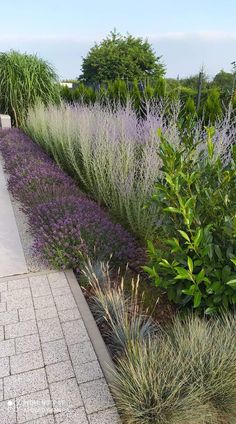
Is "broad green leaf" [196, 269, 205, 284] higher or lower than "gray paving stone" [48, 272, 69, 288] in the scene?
higher

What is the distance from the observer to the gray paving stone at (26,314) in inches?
87.9

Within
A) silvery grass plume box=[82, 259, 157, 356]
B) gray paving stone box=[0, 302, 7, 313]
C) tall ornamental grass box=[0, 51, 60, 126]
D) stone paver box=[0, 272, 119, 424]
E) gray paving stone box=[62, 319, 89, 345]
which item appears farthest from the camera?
tall ornamental grass box=[0, 51, 60, 126]

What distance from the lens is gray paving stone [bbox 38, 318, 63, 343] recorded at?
6.77ft

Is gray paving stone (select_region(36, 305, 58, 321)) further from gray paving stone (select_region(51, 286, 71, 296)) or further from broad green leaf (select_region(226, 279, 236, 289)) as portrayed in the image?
broad green leaf (select_region(226, 279, 236, 289))

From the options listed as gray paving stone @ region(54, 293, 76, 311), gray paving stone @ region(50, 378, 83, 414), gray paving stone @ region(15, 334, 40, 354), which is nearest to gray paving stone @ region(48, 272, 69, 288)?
gray paving stone @ region(54, 293, 76, 311)

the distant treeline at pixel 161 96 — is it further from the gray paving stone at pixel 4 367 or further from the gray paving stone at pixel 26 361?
the gray paving stone at pixel 4 367

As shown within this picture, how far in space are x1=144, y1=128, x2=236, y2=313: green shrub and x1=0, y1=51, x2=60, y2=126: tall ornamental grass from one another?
910 centimetres

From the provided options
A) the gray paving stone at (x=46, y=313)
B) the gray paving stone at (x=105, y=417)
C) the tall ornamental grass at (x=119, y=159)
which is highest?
the tall ornamental grass at (x=119, y=159)

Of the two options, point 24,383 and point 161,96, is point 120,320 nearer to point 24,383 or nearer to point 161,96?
point 24,383

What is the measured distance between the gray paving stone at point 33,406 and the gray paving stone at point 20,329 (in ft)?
1.54

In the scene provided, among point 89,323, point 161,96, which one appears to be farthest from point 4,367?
point 161,96

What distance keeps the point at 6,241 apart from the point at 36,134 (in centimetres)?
465

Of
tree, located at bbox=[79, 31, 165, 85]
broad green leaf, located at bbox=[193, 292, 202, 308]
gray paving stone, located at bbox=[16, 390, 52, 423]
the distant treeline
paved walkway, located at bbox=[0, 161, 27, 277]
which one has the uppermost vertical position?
tree, located at bbox=[79, 31, 165, 85]

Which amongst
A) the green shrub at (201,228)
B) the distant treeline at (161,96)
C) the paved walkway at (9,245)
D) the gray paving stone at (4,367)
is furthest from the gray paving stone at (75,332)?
the distant treeline at (161,96)
